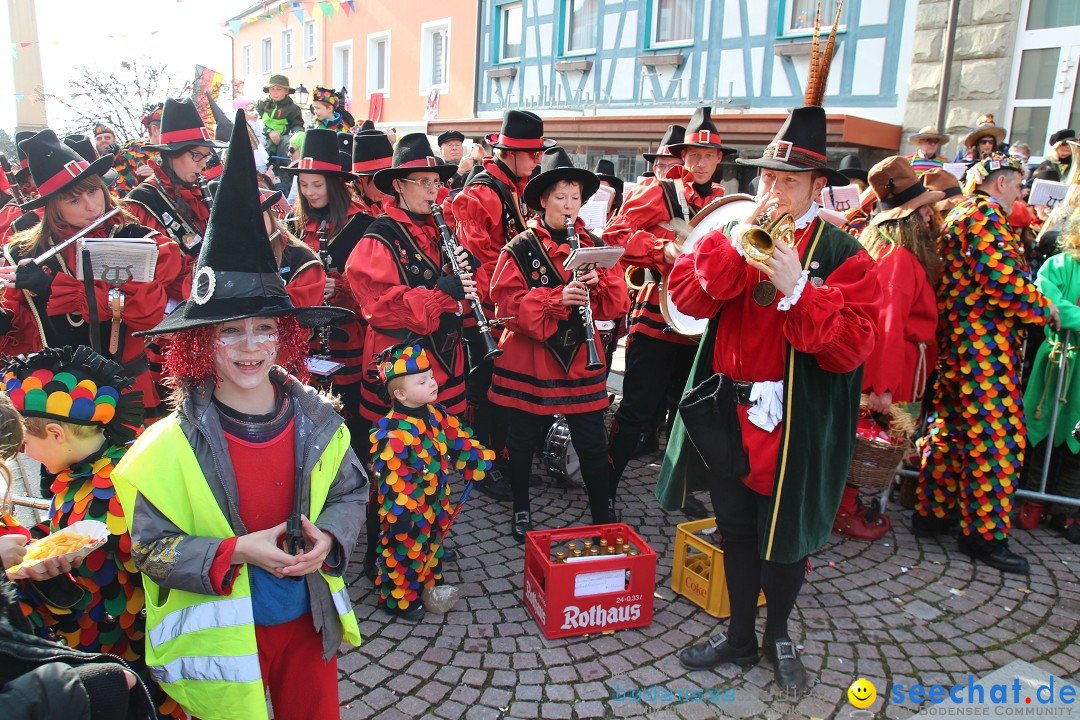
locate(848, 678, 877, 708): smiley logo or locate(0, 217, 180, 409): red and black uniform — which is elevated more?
locate(0, 217, 180, 409): red and black uniform

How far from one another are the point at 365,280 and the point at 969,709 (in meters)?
3.60

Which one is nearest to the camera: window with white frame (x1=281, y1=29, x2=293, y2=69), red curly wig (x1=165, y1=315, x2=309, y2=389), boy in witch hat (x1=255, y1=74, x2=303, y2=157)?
red curly wig (x1=165, y1=315, x2=309, y2=389)

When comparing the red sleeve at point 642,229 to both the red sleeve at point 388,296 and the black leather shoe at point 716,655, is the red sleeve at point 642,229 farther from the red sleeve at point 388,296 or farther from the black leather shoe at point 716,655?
the black leather shoe at point 716,655

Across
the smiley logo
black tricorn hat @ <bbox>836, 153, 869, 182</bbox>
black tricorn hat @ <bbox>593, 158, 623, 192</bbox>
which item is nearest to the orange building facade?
black tricorn hat @ <bbox>593, 158, 623, 192</bbox>

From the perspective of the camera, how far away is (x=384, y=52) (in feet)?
76.4

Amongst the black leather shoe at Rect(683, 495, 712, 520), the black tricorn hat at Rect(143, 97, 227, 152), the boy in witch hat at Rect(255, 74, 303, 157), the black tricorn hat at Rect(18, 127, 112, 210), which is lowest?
the black leather shoe at Rect(683, 495, 712, 520)

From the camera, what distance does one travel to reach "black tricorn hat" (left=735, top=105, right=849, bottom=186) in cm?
311

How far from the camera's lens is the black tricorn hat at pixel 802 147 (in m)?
3.11

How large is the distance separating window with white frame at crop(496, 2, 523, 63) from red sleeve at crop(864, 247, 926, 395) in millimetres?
14498

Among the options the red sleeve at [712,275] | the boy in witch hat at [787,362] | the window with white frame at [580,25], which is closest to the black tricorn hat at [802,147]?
the boy in witch hat at [787,362]

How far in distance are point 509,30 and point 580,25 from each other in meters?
2.67

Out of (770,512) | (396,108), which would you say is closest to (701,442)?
(770,512)

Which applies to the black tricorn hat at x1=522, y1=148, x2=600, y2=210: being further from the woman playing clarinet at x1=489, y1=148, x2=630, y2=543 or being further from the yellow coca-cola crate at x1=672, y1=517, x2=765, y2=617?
the yellow coca-cola crate at x1=672, y1=517, x2=765, y2=617

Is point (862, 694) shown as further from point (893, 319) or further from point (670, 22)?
point (670, 22)
